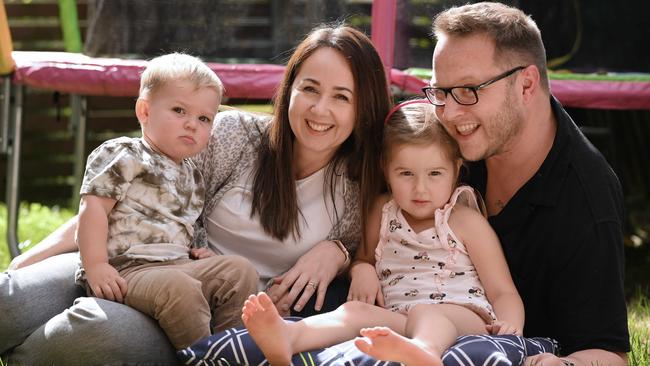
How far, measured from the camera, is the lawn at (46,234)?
9.59 ft

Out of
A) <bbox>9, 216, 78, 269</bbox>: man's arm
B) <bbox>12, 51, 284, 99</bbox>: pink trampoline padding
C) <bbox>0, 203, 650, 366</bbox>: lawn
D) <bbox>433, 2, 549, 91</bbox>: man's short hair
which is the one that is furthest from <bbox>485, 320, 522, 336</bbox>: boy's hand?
<bbox>12, 51, 284, 99</bbox>: pink trampoline padding

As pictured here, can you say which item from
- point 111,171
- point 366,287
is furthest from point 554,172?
point 111,171

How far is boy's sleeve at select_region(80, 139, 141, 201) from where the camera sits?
2.50 meters

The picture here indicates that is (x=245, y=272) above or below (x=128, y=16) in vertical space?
below

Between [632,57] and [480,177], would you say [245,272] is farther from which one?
[632,57]

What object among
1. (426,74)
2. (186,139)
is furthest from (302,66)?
(426,74)

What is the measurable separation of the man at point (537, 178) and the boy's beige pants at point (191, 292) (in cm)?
74

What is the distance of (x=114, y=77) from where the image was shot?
390cm

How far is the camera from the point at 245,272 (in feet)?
8.29

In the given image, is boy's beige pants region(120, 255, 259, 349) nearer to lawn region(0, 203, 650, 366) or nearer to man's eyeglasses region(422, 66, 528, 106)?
man's eyeglasses region(422, 66, 528, 106)

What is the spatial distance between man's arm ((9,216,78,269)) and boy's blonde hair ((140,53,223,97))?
52cm

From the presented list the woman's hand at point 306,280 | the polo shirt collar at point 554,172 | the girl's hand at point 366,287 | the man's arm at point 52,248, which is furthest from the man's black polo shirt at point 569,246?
the man's arm at point 52,248

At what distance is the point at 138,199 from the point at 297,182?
0.52 metres

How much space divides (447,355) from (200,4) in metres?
2.58
